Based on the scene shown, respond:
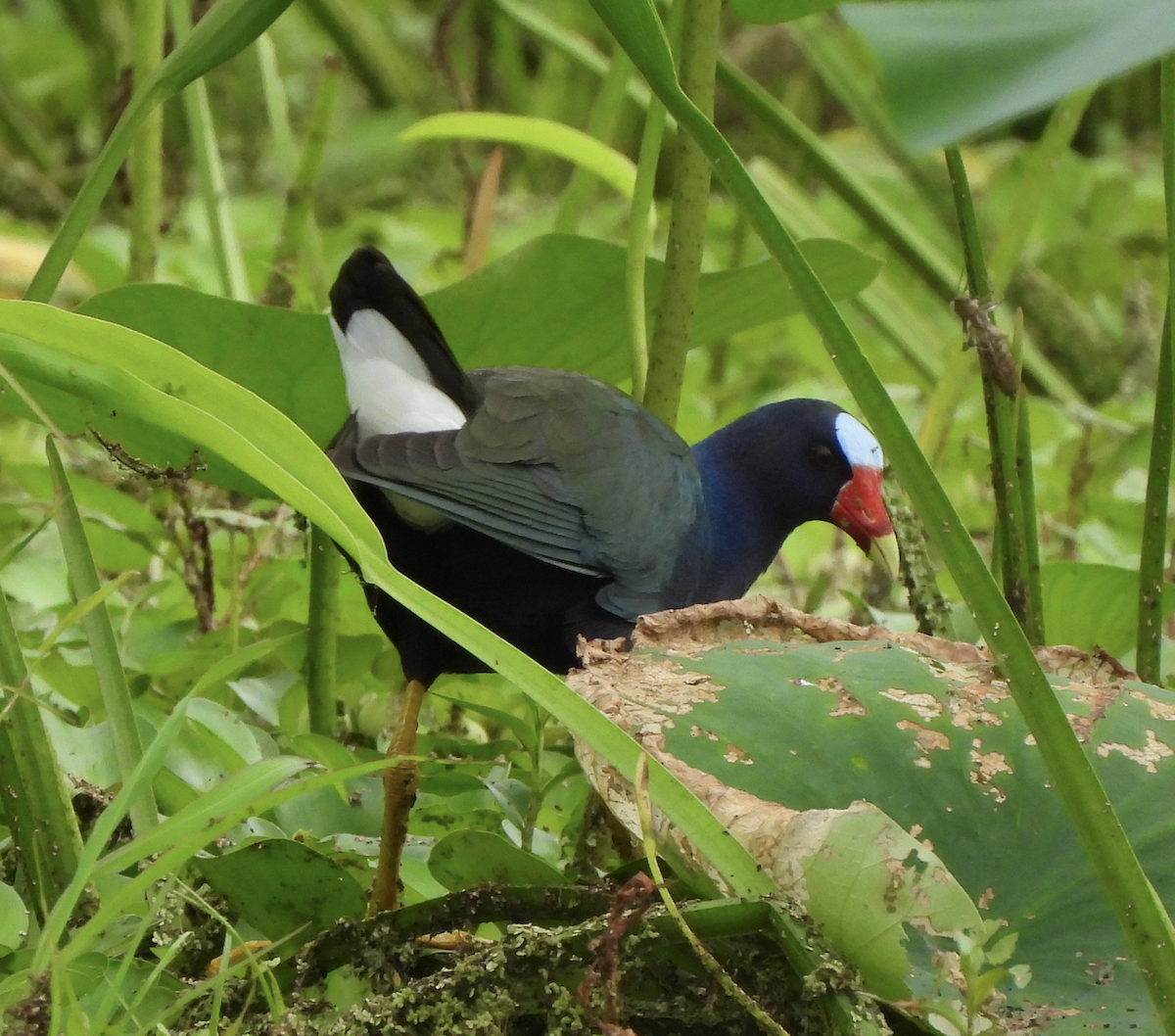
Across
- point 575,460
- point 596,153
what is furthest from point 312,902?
point 596,153

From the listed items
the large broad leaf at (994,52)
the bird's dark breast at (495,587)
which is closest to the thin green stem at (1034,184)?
the bird's dark breast at (495,587)

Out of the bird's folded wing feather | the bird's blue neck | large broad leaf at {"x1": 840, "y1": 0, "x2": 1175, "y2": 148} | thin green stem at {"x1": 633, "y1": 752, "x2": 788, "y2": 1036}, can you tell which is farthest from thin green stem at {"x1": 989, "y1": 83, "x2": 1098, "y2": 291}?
large broad leaf at {"x1": 840, "y1": 0, "x2": 1175, "y2": 148}

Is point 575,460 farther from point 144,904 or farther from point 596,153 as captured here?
point 144,904

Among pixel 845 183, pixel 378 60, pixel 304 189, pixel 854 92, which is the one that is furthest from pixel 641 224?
pixel 378 60

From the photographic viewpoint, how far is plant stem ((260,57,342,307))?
4.77 feet

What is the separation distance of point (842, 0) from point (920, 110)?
150 mm

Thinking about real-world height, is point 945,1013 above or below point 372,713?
above

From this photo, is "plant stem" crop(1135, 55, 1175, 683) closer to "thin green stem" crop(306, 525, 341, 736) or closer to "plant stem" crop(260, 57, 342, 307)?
"thin green stem" crop(306, 525, 341, 736)

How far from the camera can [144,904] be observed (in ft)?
2.74

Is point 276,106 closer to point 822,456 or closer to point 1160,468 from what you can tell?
point 822,456

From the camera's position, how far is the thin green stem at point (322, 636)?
1189 millimetres

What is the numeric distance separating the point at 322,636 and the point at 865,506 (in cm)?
55

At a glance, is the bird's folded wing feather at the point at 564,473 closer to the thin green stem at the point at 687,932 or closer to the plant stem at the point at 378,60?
the thin green stem at the point at 687,932

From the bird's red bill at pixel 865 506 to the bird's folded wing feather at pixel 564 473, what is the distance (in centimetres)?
22
